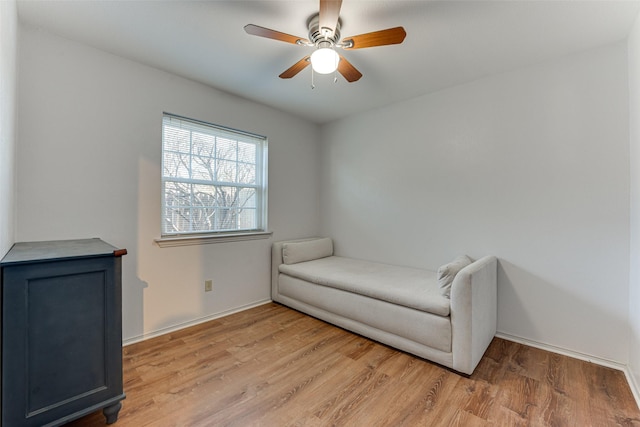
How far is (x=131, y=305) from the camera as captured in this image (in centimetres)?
237

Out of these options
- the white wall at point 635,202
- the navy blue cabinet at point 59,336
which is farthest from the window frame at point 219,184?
the white wall at point 635,202

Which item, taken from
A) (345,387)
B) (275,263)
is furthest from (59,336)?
(275,263)

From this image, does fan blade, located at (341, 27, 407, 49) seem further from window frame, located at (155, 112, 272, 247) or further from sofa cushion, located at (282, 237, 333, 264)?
sofa cushion, located at (282, 237, 333, 264)

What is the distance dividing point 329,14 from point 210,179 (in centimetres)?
199

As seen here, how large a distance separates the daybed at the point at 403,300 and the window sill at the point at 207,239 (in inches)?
10.1

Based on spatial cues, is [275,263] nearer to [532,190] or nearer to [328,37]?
[328,37]

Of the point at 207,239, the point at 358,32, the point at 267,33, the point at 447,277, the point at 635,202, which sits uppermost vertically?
the point at 358,32

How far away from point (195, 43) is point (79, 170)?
1.31m

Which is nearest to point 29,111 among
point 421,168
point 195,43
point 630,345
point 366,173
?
point 195,43

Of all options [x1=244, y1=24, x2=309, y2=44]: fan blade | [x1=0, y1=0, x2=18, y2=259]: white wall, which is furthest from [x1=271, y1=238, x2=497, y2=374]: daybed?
[x1=0, y1=0, x2=18, y2=259]: white wall

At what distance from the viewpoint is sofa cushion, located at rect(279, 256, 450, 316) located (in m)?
2.15

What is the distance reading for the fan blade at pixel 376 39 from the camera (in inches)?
63.3

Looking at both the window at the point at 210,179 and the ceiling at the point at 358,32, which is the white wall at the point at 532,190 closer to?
the ceiling at the point at 358,32

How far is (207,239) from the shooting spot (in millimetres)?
2822
